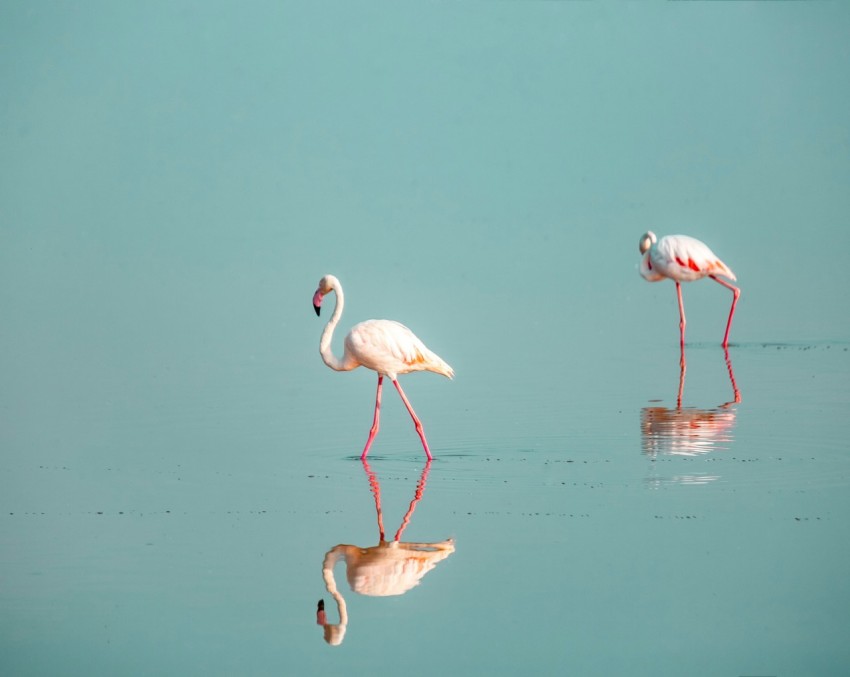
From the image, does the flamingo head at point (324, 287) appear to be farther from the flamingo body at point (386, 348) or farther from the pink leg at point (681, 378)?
the pink leg at point (681, 378)

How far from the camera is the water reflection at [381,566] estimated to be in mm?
6004

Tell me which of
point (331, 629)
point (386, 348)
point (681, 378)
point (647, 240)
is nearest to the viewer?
point (331, 629)

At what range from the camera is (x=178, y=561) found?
21.6ft

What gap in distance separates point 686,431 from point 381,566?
11.9ft

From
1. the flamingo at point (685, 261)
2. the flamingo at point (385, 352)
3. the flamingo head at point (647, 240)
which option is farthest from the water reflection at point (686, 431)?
the flamingo head at point (647, 240)

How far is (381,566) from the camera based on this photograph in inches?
252

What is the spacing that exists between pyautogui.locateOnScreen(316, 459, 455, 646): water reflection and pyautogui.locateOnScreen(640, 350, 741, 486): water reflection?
175 cm

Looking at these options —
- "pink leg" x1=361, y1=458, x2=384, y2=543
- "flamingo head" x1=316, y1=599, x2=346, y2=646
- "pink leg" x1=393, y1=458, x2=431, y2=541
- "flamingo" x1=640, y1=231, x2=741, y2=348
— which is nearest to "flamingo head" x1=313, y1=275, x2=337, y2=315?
"pink leg" x1=361, y1=458, x2=384, y2=543

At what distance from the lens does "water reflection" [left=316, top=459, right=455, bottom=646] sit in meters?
6.00

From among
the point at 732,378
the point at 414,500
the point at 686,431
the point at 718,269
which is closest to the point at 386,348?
the point at 414,500

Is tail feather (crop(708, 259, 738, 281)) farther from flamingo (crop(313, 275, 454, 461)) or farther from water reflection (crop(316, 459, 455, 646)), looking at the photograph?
water reflection (crop(316, 459, 455, 646))

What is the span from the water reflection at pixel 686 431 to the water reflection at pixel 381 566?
1751mm

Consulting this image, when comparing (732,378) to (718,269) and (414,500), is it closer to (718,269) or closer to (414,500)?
(718,269)

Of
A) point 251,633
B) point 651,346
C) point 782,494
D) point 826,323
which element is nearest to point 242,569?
point 251,633
